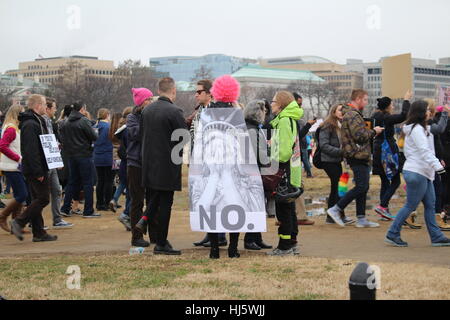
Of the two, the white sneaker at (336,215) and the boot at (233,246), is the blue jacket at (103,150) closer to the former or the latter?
the white sneaker at (336,215)

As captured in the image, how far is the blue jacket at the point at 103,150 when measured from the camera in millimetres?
15570

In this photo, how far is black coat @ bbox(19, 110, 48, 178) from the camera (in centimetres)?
1092

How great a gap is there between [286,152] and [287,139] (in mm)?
152

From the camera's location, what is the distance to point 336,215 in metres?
12.5

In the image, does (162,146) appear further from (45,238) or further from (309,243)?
(45,238)

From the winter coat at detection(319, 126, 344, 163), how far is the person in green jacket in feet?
10.2

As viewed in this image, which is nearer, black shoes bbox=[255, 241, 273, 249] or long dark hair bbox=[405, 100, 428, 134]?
long dark hair bbox=[405, 100, 428, 134]

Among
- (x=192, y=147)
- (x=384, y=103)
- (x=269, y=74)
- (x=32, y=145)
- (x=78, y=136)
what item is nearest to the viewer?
(x=192, y=147)

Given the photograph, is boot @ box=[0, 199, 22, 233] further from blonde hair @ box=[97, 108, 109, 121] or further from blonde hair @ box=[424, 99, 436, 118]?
blonde hair @ box=[424, 99, 436, 118]

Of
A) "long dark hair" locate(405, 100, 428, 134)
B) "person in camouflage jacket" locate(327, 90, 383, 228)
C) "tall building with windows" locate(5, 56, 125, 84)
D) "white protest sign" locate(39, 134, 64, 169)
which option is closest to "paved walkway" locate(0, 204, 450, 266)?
"person in camouflage jacket" locate(327, 90, 383, 228)

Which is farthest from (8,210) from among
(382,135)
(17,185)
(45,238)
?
(382,135)
